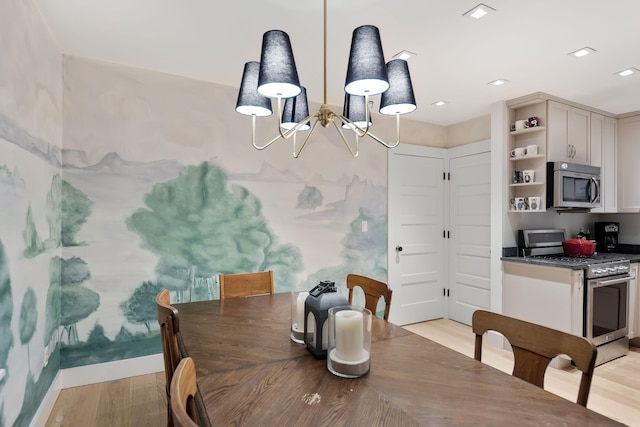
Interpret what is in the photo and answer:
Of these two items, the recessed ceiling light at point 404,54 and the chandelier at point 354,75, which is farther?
the recessed ceiling light at point 404,54

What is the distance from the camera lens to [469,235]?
161 inches

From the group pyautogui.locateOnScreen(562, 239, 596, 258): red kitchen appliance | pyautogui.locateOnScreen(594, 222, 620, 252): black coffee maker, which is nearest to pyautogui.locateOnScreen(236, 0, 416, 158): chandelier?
pyautogui.locateOnScreen(562, 239, 596, 258): red kitchen appliance

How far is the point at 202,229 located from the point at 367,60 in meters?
2.13

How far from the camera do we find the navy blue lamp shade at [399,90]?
1.58 meters

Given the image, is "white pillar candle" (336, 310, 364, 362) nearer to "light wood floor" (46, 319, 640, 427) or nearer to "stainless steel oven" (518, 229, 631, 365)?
"light wood floor" (46, 319, 640, 427)

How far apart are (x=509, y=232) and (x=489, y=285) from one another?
0.71m

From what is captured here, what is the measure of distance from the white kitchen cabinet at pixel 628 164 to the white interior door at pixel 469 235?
Answer: 1.46 m

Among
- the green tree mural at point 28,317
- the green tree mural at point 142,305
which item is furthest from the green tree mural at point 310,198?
the green tree mural at point 28,317

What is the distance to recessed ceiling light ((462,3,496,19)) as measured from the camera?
191 cm

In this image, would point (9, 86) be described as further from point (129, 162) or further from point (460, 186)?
point (460, 186)

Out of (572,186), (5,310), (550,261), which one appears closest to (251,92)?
(5,310)

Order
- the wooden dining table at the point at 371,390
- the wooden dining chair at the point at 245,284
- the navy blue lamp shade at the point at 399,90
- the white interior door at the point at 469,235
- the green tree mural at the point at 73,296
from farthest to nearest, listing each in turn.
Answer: the white interior door at the point at 469,235 < the green tree mural at the point at 73,296 < the wooden dining chair at the point at 245,284 < the navy blue lamp shade at the point at 399,90 < the wooden dining table at the point at 371,390

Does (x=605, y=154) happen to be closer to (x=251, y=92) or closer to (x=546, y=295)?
(x=546, y=295)

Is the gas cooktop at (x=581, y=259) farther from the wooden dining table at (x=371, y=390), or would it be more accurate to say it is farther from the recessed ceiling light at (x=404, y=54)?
the wooden dining table at (x=371, y=390)
